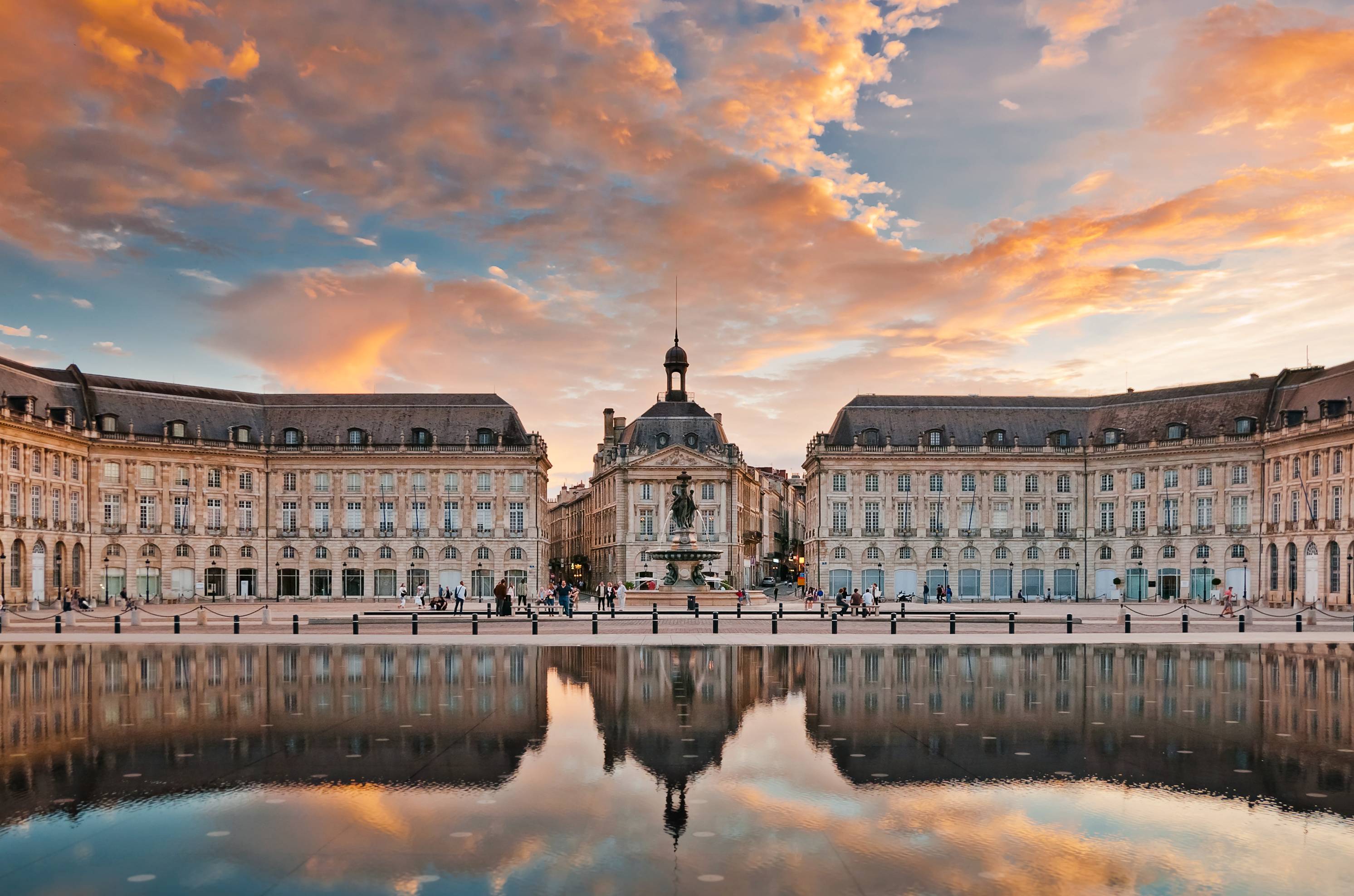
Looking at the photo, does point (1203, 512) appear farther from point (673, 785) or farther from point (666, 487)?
point (673, 785)

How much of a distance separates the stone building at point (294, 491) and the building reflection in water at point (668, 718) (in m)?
55.4

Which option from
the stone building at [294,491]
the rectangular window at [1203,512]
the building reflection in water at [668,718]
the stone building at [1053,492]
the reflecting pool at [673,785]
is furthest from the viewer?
the rectangular window at [1203,512]

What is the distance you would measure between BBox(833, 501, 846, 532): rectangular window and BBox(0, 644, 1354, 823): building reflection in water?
205 ft

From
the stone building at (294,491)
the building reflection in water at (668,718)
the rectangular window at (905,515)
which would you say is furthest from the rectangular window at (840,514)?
the building reflection in water at (668,718)

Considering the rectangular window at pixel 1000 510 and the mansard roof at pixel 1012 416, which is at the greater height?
the mansard roof at pixel 1012 416

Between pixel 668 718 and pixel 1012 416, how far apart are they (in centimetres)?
8252

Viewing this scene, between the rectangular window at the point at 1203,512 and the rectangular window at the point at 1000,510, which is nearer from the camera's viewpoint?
the rectangular window at the point at 1203,512

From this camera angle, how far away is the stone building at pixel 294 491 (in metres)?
81.3

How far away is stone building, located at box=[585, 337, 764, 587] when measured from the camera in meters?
99.8

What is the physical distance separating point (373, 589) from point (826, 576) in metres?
37.9

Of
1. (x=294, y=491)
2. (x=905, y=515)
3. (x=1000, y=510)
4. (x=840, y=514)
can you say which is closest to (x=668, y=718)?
(x=840, y=514)

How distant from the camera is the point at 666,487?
10050 centimetres

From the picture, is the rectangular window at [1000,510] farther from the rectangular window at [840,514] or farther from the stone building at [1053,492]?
the rectangular window at [840,514]

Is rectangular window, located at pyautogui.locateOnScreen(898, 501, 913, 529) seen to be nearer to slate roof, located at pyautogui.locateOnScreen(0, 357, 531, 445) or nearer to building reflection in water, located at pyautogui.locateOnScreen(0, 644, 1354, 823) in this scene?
slate roof, located at pyautogui.locateOnScreen(0, 357, 531, 445)
